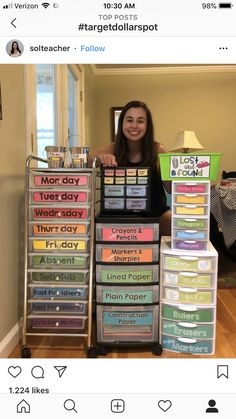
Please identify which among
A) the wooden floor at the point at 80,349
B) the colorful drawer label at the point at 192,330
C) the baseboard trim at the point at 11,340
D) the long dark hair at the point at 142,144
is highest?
the long dark hair at the point at 142,144

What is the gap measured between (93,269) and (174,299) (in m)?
0.31

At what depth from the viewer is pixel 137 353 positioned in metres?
1.17

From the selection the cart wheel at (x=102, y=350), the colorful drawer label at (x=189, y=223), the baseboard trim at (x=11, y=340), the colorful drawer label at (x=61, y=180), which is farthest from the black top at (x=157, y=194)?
the baseboard trim at (x=11, y=340)

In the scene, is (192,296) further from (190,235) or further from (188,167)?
(188,167)

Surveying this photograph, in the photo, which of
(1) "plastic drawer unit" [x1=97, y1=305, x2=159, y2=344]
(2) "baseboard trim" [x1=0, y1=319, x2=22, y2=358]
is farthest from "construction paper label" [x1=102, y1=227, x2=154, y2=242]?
(2) "baseboard trim" [x1=0, y1=319, x2=22, y2=358]

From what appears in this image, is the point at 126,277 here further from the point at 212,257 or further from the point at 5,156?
the point at 5,156

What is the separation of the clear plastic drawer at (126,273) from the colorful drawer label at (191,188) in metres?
0.28

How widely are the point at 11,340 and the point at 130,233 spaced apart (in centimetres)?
57

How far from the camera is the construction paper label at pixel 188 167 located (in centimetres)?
103

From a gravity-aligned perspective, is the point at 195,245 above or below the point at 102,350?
above
